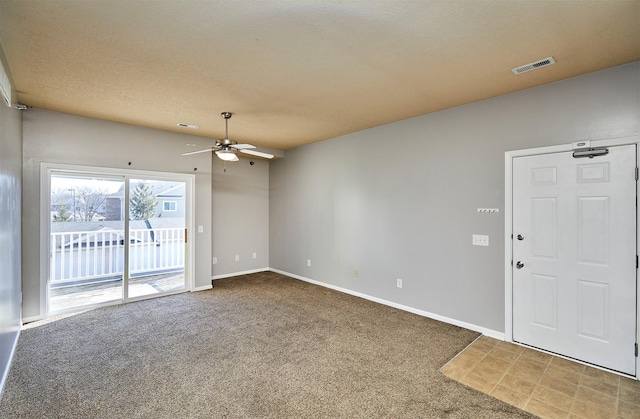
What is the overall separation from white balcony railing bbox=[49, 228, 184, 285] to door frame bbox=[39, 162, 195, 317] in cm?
36

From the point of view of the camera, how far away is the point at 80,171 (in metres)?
4.16

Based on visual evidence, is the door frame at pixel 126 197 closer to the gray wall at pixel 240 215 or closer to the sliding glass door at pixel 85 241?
the sliding glass door at pixel 85 241

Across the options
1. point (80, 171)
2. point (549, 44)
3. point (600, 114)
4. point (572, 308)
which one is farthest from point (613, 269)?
point (80, 171)

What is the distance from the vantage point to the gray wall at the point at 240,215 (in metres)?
6.18

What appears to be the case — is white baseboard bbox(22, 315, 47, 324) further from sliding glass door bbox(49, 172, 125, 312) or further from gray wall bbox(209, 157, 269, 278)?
gray wall bbox(209, 157, 269, 278)

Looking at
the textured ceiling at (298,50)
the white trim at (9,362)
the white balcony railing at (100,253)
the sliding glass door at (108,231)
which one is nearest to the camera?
the textured ceiling at (298,50)

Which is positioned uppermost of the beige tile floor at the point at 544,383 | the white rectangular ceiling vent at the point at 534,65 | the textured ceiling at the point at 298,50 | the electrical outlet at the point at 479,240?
the textured ceiling at the point at 298,50

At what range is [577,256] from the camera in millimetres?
2885

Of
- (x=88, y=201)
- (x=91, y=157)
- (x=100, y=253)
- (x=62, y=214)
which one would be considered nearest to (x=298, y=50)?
(x=91, y=157)

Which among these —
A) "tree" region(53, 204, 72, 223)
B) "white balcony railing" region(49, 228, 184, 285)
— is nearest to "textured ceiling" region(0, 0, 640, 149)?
"tree" region(53, 204, 72, 223)

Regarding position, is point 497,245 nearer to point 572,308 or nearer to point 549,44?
point 572,308

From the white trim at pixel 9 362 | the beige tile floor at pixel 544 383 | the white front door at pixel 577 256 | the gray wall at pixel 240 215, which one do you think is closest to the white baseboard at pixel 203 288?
the gray wall at pixel 240 215

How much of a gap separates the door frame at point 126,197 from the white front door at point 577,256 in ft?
16.5

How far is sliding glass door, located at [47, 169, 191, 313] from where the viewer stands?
4.27 m
